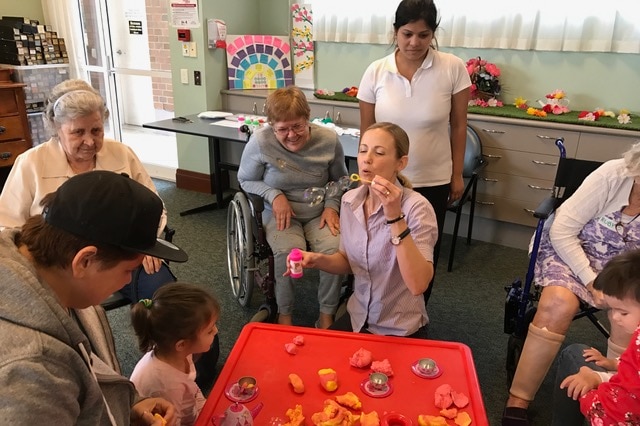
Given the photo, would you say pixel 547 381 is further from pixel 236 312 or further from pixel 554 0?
pixel 554 0

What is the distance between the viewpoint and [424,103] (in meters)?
2.16

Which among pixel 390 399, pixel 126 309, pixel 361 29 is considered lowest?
pixel 126 309

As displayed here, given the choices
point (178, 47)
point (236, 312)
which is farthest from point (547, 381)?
point (178, 47)

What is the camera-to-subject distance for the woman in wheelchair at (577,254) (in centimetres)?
182

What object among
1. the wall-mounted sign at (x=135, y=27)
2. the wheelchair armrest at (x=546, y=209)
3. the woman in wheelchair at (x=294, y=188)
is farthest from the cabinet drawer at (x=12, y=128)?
the wheelchair armrest at (x=546, y=209)

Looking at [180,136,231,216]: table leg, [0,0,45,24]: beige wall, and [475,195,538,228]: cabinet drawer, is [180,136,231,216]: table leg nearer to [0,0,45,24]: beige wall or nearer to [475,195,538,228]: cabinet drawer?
[475,195,538,228]: cabinet drawer

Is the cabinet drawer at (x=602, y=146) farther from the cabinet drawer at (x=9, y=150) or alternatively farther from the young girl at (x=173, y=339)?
the cabinet drawer at (x=9, y=150)

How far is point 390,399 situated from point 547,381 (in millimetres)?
1272

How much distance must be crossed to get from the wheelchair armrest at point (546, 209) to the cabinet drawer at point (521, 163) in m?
1.22

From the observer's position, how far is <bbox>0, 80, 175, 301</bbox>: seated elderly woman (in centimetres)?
186

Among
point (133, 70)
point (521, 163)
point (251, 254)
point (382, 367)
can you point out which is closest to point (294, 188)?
point (251, 254)

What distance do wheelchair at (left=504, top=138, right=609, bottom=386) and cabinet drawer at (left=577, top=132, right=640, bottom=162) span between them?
3.57 feet

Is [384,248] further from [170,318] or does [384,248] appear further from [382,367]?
[170,318]

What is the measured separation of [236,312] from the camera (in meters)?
2.68
